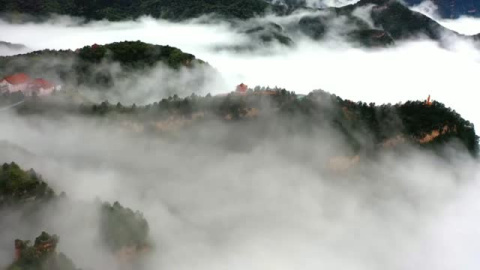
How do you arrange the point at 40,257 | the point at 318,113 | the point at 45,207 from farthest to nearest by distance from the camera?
1. the point at 318,113
2. the point at 45,207
3. the point at 40,257

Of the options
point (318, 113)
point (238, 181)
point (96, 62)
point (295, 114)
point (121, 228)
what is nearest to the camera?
point (121, 228)

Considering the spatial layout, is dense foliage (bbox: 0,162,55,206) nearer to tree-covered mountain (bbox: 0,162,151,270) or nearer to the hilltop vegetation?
tree-covered mountain (bbox: 0,162,151,270)

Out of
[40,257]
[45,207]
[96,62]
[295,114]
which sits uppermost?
[96,62]

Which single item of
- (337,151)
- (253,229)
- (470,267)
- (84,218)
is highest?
(337,151)

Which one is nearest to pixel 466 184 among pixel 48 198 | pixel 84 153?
pixel 84 153

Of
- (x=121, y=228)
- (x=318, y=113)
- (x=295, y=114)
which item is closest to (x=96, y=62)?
(x=295, y=114)

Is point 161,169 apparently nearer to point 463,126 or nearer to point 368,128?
point 368,128

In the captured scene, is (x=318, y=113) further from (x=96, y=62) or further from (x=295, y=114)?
(x=96, y=62)
